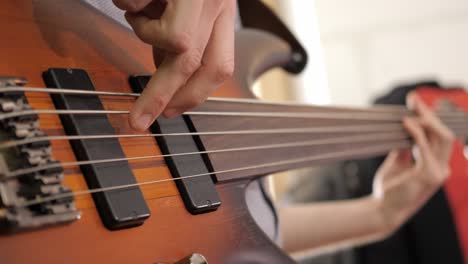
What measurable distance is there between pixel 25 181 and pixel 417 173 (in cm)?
83

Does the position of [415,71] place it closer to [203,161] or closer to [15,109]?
[203,161]

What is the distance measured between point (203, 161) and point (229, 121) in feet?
0.25

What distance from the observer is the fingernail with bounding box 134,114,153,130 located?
456 millimetres

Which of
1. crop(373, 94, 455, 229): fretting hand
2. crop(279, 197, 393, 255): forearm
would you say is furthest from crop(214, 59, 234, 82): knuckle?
crop(373, 94, 455, 229): fretting hand

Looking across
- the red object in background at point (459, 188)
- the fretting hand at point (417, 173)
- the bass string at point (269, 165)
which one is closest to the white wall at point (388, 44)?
the red object in background at point (459, 188)

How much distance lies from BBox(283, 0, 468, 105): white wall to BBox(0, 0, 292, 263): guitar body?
75.5 inches

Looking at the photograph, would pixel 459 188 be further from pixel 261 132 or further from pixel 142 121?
pixel 142 121

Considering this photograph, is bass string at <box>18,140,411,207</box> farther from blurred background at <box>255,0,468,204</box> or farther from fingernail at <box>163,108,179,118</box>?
blurred background at <box>255,0,468,204</box>

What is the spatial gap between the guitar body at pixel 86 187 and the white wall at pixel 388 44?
6.29ft

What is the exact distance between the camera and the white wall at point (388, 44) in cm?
246

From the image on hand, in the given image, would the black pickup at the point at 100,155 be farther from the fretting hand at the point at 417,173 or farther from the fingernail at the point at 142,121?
the fretting hand at the point at 417,173

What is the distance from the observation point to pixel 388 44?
2482 mm

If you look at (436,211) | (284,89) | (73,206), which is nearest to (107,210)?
(73,206)

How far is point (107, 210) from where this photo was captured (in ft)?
1.45
